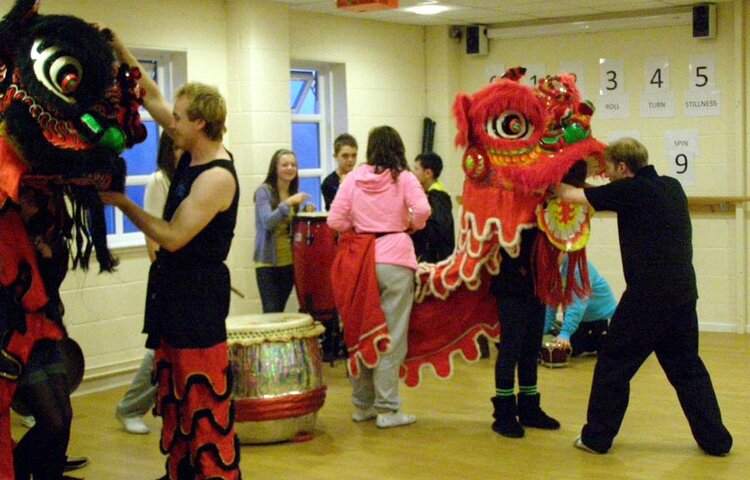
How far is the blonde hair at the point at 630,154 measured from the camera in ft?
15.7

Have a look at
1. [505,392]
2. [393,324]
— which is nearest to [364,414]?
[393,324]

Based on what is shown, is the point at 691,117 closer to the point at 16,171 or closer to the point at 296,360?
the point at 296,360

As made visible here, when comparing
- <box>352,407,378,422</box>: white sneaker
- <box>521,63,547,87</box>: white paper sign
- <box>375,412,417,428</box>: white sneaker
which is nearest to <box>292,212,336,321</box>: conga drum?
<box>352,407,378,422</box>: white sneaker

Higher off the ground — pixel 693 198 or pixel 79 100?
pixel 79 100

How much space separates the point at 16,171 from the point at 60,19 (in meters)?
0.46

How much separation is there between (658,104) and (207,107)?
17.5 ft

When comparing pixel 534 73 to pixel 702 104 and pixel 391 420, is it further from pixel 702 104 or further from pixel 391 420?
→ pixel 391 420

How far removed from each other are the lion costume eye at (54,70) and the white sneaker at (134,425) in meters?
2.66

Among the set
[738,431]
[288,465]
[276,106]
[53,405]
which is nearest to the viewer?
[53,405]

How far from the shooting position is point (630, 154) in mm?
4793

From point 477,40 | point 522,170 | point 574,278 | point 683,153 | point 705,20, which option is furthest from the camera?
point 477,40

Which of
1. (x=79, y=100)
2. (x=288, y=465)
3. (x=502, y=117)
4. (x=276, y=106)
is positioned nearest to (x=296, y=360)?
(x=288, y=465)

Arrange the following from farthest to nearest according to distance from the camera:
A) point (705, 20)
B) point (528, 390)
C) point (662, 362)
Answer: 1. point (705, 20)
2. point (528, 390)
3. point (662, 362)

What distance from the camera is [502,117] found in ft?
16.9
